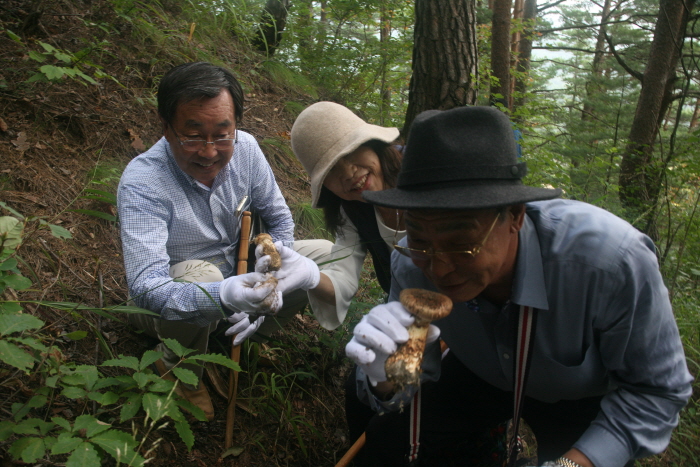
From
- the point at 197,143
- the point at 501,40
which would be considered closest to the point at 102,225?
the point at 197,143

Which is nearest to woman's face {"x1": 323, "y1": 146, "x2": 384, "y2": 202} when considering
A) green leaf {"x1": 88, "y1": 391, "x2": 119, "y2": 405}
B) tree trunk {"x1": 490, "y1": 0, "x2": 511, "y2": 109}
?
green leaf {"x1": 88, "y1": 391, "x2": 119, "y2": 405}

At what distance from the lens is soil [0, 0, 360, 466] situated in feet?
8.05

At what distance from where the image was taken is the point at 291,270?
238 cm

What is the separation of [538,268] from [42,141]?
374cm

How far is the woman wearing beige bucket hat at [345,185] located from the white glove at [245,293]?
440mm

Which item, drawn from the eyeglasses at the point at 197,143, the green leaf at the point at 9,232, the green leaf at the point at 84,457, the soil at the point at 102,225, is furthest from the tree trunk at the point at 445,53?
the green leaf at the point at 84,457

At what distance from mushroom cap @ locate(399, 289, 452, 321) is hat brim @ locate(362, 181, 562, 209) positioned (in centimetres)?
38

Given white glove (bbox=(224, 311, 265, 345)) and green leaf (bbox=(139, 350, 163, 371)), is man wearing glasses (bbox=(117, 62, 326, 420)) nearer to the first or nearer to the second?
white glove (bbox=(224, 311, 265, 345))

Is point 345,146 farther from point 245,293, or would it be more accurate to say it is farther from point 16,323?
point 16,323

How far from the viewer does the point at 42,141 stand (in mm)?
3594

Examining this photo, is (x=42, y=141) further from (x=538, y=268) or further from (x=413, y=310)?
(x=538, y=268)

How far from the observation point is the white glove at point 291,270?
2287 millimetres

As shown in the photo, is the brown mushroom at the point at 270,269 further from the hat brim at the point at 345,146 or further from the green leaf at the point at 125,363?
the green leaf at the point at 125,363

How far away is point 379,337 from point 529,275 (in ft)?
1.91
